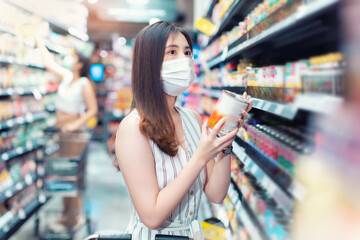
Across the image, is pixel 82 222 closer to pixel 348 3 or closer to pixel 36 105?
pixel 36 105

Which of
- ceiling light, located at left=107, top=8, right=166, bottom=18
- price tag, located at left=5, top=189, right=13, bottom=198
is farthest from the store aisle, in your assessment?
ceiling light, located at left=107, top=8, right=166, bottom=18

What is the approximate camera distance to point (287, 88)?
139cm

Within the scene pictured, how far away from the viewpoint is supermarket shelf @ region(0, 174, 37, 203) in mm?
4271

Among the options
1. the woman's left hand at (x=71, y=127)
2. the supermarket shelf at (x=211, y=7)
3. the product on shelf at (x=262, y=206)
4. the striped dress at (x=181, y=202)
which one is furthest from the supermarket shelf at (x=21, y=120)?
the striped dress at (x=181, y=202)

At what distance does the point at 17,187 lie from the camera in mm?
4629

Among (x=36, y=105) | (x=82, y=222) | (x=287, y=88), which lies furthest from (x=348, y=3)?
(x=36, y=105)

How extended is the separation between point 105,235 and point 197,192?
1.58 ft

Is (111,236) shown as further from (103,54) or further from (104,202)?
(103,54)

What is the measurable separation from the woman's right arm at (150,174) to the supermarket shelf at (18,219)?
2918 mm

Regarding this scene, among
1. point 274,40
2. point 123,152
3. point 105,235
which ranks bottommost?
point 105,235

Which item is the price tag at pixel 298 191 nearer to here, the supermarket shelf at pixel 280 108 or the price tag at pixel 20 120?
the supermarket shelf at pixel 280 108

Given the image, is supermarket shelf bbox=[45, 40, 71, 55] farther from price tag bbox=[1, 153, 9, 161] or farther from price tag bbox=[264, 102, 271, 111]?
price tag bbox=[264, 102, 271, 111]

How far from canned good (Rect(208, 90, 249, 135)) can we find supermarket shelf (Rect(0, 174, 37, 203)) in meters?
3.54

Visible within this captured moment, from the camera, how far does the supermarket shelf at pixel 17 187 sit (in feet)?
14.0
